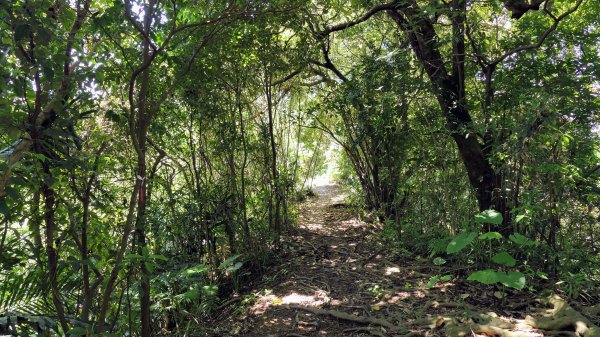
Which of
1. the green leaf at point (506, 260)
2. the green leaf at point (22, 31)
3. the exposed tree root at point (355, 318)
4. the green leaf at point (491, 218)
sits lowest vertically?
the exposed tree root at point (355, 318)

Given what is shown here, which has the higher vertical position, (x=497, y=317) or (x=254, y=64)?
(x=254, y=64)

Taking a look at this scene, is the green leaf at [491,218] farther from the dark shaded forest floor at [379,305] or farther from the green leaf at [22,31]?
the green leaf at [22,31]

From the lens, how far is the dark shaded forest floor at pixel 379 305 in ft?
9.57

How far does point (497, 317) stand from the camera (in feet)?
9.89

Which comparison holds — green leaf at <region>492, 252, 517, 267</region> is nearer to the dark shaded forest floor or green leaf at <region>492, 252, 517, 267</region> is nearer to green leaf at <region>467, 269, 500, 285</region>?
green leaf at <region>467, 269, 500, 285</region>

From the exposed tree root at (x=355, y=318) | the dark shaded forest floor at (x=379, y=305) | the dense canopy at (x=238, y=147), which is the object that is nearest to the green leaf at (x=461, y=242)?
the dense canopy at (x=238, y=147)

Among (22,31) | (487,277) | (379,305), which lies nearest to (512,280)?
(487,277)

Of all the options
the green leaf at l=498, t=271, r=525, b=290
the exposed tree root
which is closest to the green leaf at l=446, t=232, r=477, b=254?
the green leaf at l=498, t=271, r=525, b=290

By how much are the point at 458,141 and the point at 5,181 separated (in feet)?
13.9

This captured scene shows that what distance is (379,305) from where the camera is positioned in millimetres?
3643

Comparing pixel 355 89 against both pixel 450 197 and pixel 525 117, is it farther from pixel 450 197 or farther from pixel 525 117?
pixel 525 117

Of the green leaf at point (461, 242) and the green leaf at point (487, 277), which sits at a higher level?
the green leaf at point (461, 242)

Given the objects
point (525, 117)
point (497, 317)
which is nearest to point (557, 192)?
point (525, 117)

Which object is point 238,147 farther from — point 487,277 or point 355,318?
point 487,277
